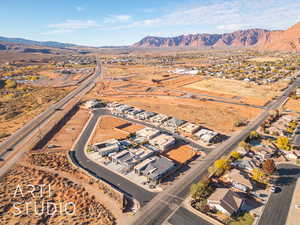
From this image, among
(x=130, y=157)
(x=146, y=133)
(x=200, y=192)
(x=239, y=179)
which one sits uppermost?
(x=146, y=133)

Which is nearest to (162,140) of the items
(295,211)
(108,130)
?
(108,130)

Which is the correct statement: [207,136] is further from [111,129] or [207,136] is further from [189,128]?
[111,129]

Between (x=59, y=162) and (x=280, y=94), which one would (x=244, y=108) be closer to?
(x=280, y=94)

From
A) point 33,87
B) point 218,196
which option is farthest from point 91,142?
point 33,87

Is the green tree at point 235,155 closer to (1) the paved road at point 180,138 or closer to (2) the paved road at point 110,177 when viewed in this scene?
(1) the paved road at point 180,138

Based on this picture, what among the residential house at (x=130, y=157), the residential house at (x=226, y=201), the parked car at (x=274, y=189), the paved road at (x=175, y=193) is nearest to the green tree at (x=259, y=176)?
the parked car at (x=274, y=189)

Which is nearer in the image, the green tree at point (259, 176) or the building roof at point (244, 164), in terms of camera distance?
the green tree at point (259, 176)

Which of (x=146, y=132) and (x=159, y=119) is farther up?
(x=159, y=119)
